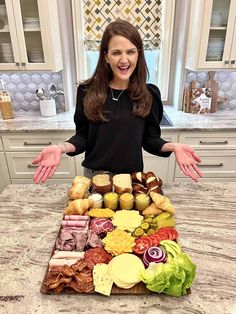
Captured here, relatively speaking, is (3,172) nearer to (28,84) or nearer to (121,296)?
(28,84)

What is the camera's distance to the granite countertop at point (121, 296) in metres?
0.75

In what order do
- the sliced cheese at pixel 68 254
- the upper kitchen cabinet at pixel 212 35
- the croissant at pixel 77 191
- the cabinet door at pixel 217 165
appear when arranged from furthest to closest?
1. the cabinet door at pixel 217 165
2. the upper kitchen cabinet at pixel 212 35
3. the croissant at pixel 77 191
4. the sliced cheese at pixel 68 254

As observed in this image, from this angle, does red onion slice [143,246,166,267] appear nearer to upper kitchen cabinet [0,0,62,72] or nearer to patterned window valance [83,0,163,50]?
upper kitchen cabinet [0,0,62,72]

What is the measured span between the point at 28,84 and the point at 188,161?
212 centimetres

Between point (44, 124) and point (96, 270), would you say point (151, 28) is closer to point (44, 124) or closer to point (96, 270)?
point (44, 124)

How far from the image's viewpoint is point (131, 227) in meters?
0.98

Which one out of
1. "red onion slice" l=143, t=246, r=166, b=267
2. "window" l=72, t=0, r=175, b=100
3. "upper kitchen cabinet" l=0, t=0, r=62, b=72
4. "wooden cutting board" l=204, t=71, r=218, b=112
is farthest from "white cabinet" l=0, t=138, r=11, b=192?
"wooden cutting board" l=204, t=71, r=218, b=112

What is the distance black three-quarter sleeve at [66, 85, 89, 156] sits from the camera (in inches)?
55.2

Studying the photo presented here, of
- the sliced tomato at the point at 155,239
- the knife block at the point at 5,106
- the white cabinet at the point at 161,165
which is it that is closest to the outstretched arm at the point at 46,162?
the sliced tomato at the point at 155,239

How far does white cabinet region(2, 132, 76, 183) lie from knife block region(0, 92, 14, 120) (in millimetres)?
302

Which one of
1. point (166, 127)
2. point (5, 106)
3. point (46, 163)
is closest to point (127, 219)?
point (46, 163)

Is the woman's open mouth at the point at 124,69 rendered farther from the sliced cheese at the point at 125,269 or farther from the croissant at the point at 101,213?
the sliced cheese at the point at 125,269

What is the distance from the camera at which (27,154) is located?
239 centimetres

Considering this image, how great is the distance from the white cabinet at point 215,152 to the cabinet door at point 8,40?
1.61 metres
